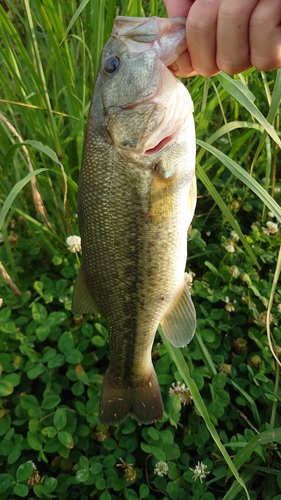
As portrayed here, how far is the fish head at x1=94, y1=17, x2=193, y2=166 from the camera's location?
46.2 inches

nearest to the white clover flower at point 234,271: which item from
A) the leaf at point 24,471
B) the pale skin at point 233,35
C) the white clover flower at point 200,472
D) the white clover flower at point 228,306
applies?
the white clover flower at point 228,306

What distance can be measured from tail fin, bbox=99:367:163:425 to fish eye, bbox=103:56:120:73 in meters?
1.03

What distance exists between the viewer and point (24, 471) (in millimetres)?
1621

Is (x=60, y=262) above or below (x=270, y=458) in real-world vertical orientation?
above

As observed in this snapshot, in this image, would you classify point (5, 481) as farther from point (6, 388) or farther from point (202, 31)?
point (202, 31)

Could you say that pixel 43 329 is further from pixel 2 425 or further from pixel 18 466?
pixel 18 466

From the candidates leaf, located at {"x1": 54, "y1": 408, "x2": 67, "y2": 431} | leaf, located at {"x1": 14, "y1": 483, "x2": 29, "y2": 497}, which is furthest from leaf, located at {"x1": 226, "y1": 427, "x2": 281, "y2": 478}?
leaf, located at {"x1": 14, "y1": 483, "x2": 29, "y2": 497}

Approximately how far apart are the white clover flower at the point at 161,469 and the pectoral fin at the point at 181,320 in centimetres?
57

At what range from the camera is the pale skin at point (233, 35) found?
100cm

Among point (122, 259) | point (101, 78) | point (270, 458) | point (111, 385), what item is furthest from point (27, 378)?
point (101, 78)

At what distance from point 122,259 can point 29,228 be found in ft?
3.55

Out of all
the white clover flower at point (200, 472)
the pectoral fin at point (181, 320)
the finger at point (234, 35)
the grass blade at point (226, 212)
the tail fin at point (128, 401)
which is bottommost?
the white clover flower at point (200, 472)

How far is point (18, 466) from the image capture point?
171 cm

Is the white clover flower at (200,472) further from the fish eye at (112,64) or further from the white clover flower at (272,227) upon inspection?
the fish eye at (112,64)
